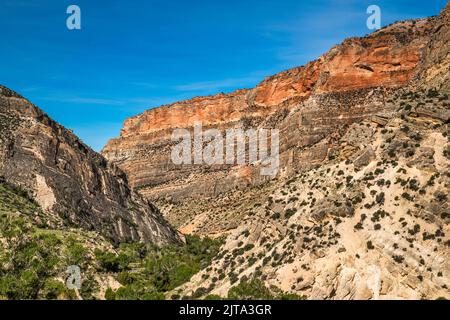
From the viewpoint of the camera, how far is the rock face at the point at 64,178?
56.4 m

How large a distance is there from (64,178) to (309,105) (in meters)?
34.4

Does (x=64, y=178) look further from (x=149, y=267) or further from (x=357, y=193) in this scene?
(x=357, y=193)

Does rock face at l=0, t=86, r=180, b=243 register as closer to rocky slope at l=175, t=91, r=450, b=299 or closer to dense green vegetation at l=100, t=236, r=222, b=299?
dense green vegetation at l=100, t=236, r=222, b=299

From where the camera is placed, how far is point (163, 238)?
66.4 m

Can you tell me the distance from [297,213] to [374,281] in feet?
36.9

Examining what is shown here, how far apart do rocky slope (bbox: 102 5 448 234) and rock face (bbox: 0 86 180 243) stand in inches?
484

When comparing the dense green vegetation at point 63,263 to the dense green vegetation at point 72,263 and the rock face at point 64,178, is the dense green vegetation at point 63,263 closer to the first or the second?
the dense green vegetation at point 72,263

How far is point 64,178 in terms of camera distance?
5912 cm

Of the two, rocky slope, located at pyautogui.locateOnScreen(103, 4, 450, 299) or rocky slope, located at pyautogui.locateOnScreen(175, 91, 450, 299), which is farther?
rocky slope, located at pyautogui.locateOnScreen(103, 4, 450, 299)

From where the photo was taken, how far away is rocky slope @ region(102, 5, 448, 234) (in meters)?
71.4

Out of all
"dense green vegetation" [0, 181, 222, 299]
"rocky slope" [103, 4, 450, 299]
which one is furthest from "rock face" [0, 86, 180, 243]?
"rocky slope" [103, 4, 450, 299]

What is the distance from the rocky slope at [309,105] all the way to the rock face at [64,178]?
484 inches
